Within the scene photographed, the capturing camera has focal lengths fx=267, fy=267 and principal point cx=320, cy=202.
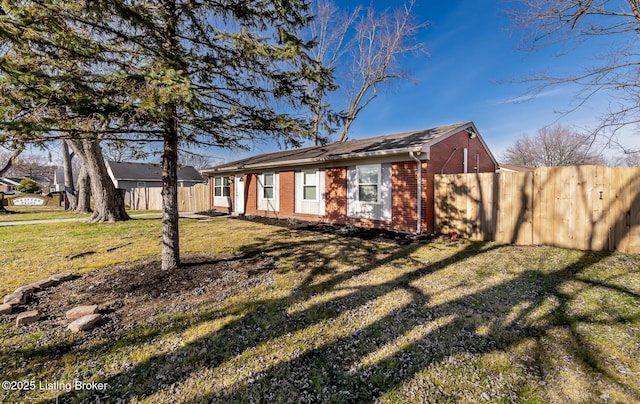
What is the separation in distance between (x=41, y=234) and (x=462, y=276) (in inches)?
487

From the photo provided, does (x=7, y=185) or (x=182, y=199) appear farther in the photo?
(x=7, y=185)

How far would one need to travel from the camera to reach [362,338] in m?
2.91

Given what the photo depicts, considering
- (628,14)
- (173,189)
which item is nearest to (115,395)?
(173,189)

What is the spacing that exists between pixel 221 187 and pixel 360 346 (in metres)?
15.8

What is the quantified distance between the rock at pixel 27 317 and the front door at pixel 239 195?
466 inches

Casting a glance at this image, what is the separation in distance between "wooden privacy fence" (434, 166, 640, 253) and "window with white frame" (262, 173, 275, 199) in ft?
26.5

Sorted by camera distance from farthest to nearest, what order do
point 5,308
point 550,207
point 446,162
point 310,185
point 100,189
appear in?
point 310,185
point 100,189
point 446,162
point 550,207
point 5,308

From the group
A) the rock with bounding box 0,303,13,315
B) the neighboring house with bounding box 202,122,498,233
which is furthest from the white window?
the rock with bounding box 0,303,13,315

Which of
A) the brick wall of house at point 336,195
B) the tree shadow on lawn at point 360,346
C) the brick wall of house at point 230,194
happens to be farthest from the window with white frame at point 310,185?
the tree shadow on lawn at point 360,346

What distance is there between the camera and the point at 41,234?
8.77 metres

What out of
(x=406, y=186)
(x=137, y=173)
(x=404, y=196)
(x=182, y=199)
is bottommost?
(x=182, y=199)

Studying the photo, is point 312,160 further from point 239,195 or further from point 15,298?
point 15,298

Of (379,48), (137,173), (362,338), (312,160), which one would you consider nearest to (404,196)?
(312,160)

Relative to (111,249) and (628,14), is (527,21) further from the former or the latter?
(111,249)
